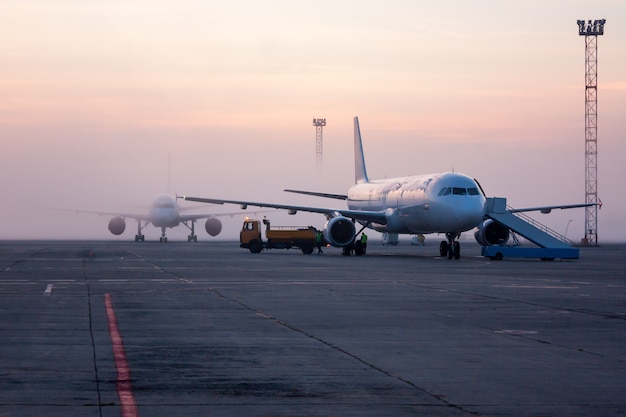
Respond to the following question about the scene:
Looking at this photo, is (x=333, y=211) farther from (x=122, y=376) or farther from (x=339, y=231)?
(x=122, y=376)

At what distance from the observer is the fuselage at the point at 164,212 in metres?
105

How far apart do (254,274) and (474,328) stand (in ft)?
59.3

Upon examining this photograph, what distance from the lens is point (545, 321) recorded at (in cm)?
1823

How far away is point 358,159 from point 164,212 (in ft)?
126

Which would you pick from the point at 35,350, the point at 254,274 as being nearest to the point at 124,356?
the point at 35,350

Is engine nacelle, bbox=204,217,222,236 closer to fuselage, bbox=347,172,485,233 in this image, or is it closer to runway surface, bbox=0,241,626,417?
fuselage, bbox=347,172,485,233

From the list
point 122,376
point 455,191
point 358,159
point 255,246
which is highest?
point 358,159

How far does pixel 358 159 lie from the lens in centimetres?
7162

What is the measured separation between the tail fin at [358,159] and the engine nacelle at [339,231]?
46.8 ft

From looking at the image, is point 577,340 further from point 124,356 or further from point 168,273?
point 168,273

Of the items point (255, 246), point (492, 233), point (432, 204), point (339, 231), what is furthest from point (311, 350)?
point (255, 246)

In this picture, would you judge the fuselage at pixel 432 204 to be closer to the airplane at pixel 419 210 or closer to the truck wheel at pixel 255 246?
the airplane at pixel 419 210

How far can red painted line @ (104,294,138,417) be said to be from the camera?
938 cm

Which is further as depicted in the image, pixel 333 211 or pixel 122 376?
pixel 333 211
